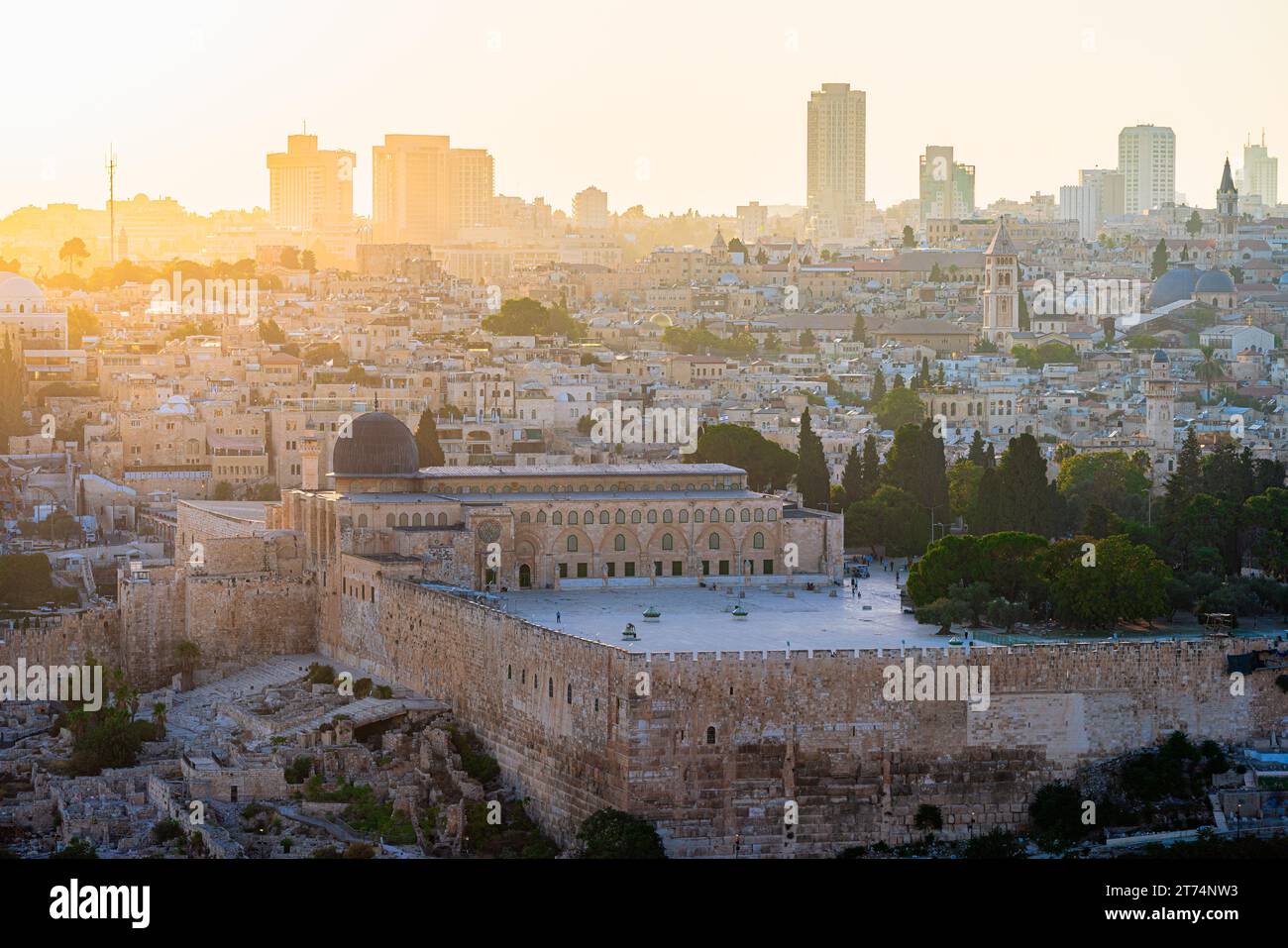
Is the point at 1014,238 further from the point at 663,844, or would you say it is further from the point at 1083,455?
the point at 663,844

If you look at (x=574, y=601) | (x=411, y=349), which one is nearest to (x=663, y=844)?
(x=574, y=601)

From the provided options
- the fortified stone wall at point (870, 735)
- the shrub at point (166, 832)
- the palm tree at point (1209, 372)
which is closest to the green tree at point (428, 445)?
the shrub at point (166, 832)

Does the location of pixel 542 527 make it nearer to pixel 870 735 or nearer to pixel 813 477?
pixel 813 477

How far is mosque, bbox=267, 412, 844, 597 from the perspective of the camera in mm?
52344

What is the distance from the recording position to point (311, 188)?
197 metres

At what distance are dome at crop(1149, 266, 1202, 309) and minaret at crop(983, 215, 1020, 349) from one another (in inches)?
482

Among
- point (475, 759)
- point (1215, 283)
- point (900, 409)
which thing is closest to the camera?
point (475, 759)

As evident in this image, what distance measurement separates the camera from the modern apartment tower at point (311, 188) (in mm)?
194750

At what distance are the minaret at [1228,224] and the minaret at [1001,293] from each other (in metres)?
34.8

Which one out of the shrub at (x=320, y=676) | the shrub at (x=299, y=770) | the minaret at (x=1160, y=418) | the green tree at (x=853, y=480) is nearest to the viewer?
the shrub at (x=299, y=770)

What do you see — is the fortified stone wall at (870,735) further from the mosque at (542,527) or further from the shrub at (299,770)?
the mosque at (542,527)

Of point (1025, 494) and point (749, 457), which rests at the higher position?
point (749, 457)

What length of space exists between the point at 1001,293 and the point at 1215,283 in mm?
16447

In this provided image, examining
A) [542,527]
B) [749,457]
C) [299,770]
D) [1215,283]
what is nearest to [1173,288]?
[1215,283]
